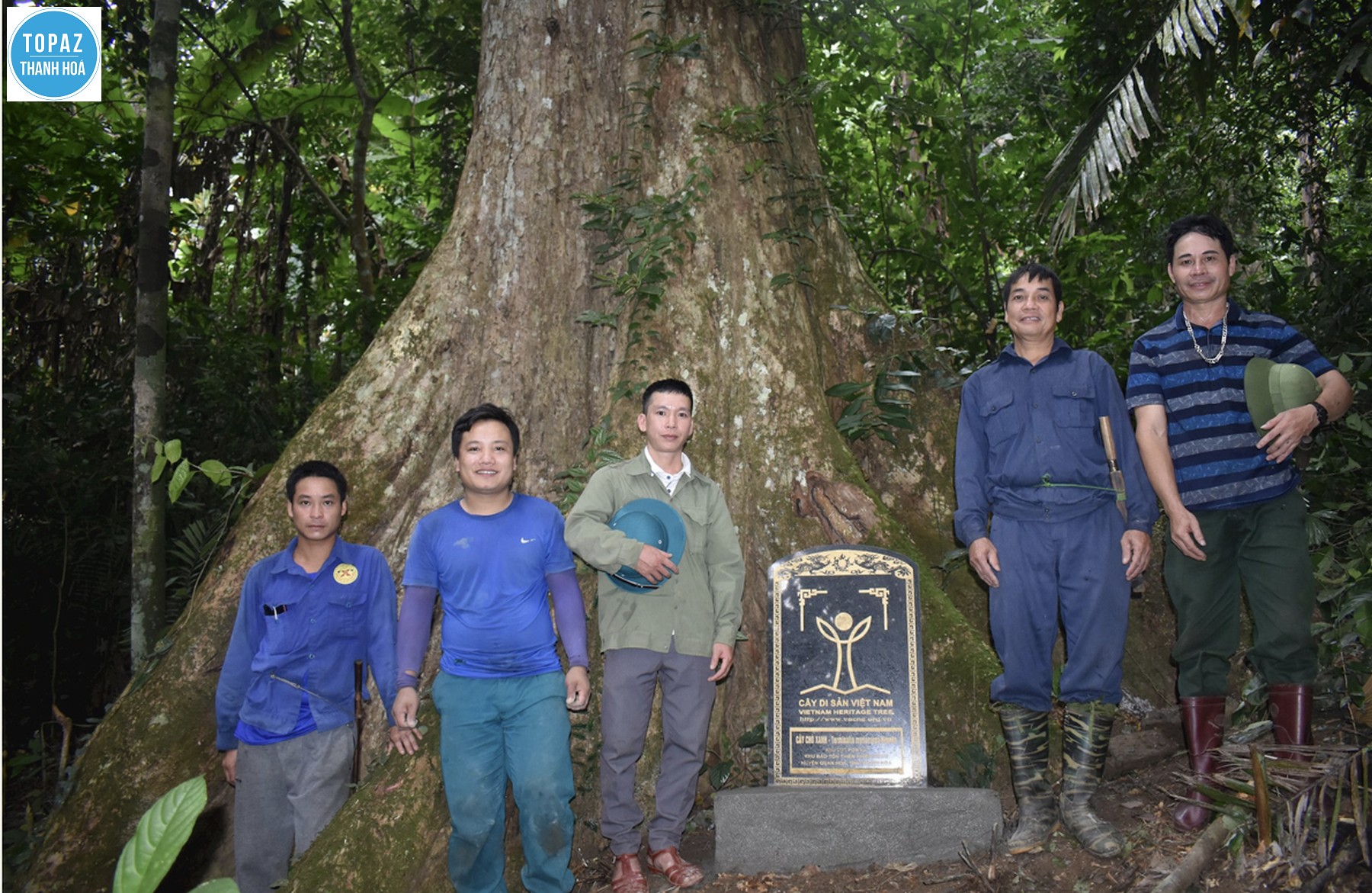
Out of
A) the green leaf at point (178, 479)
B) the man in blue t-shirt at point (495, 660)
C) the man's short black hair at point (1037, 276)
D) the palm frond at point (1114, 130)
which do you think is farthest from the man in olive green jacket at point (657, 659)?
the palm frond at point (1114, 130)

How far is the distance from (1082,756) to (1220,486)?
1.19m

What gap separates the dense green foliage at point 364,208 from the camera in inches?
327

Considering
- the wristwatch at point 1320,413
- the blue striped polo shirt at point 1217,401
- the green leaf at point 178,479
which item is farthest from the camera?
the green leaf at point 178,479

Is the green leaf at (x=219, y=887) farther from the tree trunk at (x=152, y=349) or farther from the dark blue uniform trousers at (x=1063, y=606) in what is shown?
the tree trunk at (x=152, y=349)

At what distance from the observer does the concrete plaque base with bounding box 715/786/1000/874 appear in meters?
3.90

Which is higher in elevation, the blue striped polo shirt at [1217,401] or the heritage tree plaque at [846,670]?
the blue striped polo shirt at [1217,401]

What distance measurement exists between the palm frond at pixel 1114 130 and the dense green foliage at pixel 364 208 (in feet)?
0.84

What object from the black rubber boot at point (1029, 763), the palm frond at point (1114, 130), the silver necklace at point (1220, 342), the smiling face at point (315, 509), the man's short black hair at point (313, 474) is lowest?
the black rubber boot at point (1029, 763)

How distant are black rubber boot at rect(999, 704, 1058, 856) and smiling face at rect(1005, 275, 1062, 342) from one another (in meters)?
1.54

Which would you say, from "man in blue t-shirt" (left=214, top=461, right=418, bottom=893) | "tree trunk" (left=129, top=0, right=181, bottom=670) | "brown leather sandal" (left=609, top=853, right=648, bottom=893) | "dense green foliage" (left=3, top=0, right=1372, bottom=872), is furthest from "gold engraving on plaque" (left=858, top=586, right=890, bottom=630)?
"tree trunk" (left=129, top=0, right=181, bottom=670)

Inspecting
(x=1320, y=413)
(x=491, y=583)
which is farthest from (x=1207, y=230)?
(x=491, y=583)

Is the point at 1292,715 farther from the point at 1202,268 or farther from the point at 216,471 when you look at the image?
the point at 216,471

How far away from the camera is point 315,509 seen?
4.23 m

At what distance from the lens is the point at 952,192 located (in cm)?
906
